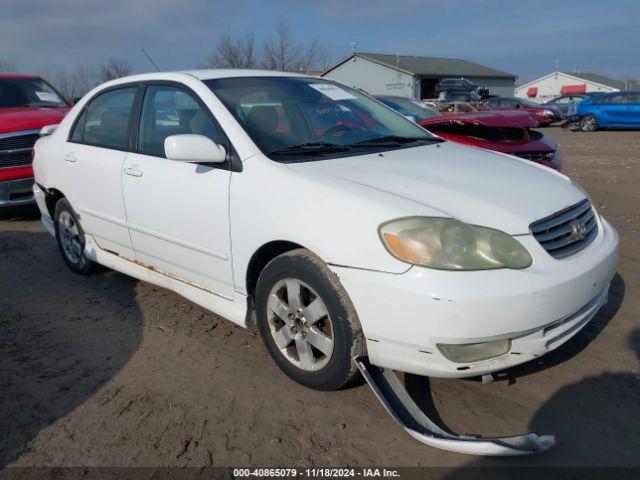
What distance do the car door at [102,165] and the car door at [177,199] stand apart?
152mm

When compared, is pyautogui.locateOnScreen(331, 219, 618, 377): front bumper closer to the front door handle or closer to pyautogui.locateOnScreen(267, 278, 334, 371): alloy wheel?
pyautogui.locateOnScreen(267, 278, 334, 371): alloy wheel

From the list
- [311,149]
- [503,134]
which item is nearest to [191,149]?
[311,149]

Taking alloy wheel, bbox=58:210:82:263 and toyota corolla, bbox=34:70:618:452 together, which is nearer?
toyota corolla, bbox=34:70:618:452

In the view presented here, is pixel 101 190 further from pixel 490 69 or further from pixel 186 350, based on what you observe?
pixel 490 69

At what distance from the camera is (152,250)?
362 centimetres

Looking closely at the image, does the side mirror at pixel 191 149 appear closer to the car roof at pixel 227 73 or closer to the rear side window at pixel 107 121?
the car roof at pixel 227 73

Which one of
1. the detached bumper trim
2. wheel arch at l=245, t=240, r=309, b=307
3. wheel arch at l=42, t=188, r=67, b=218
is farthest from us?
wheel arch at l=42, t=188, r=67, b=218

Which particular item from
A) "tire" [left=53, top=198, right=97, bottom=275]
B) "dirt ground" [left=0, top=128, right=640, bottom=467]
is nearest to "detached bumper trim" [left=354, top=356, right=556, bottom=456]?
"dirt ground" [left=0, top=128, right=640, bottom=467]

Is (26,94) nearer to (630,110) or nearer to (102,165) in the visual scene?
(102,165)

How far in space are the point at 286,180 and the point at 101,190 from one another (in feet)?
6.07

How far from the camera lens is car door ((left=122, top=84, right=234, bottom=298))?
121 inches

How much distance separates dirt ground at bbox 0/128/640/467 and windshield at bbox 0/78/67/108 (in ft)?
16.5

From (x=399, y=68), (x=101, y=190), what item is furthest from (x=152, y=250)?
(x=399, y=68)

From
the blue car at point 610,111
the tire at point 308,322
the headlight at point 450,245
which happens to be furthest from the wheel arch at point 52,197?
the blue car at point 610,111
